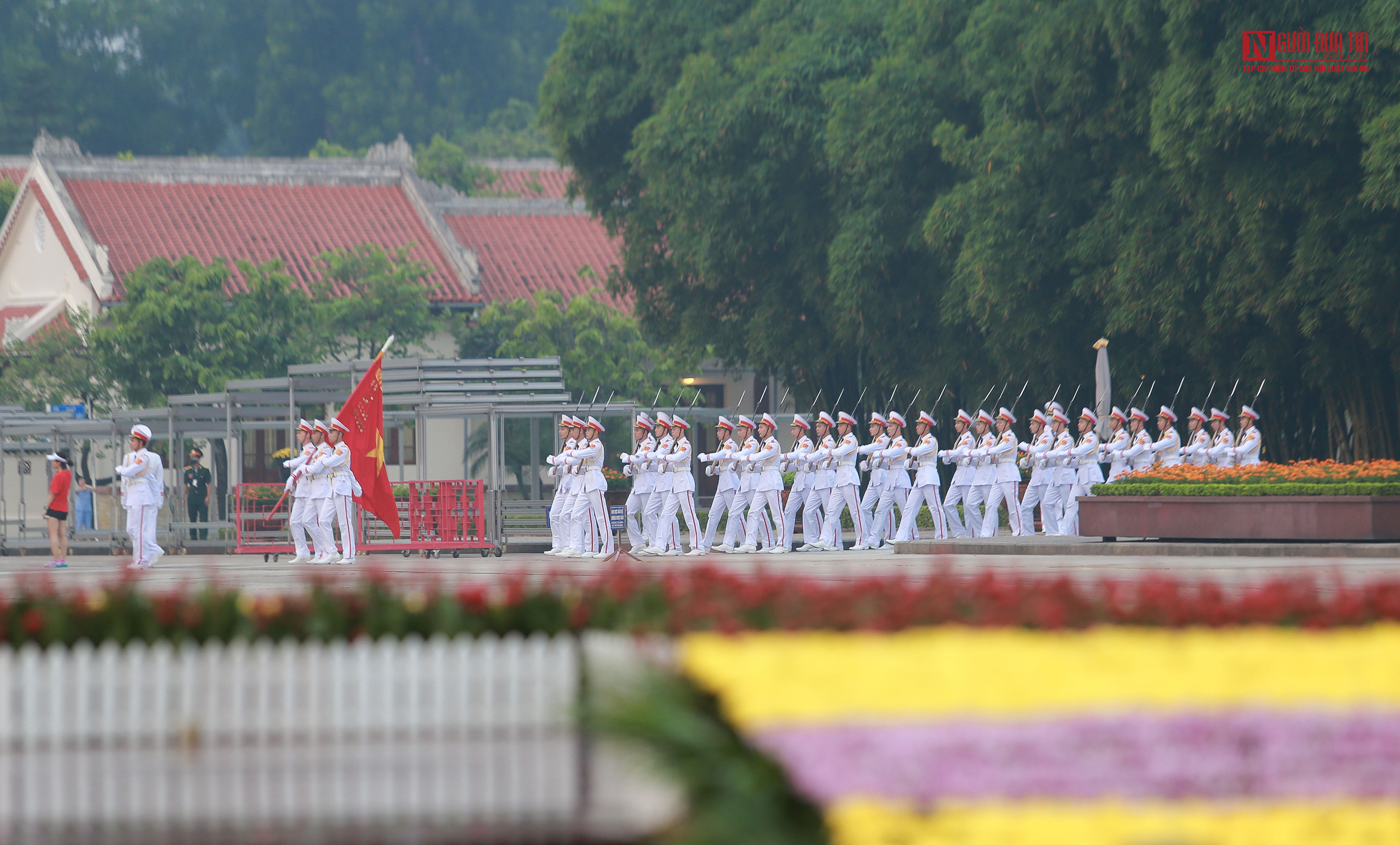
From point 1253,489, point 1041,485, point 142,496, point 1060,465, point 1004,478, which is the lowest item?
point 1253,489

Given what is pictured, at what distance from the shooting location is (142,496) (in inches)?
862

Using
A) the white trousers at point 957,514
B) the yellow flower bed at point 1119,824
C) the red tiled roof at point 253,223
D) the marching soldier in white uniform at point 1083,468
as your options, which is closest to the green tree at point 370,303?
the red tiled roof at point 253,223

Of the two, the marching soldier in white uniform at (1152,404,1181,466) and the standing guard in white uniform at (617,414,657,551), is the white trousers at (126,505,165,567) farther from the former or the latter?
the marching soldier in white uniform at (1152,404,1181,466)

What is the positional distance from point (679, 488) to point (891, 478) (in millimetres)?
3037

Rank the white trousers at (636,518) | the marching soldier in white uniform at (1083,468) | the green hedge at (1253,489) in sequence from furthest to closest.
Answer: the marching soldier in white uniform at (1083,468) → the white trousers at (636,518) → the green hedge at (1253,489)

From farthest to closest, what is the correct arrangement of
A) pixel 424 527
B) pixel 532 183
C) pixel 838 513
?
pixel 532 183, pixel 838 513, pixel 424 527

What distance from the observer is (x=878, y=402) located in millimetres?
33781

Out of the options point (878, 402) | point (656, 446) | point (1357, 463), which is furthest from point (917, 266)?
point (1357, 463)

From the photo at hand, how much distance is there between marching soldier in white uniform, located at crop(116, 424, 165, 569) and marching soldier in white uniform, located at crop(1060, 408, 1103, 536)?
11298 mm

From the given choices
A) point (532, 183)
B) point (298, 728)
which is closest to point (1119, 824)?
point (298, 728)

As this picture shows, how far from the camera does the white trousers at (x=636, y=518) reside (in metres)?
24.3

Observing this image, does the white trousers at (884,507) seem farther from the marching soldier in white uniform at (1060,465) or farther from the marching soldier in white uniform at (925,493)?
the marching soldier in white uniform at (1060,465)

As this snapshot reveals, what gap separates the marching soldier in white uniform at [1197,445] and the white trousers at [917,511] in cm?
329

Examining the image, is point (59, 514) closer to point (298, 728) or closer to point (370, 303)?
point (370, 303)
